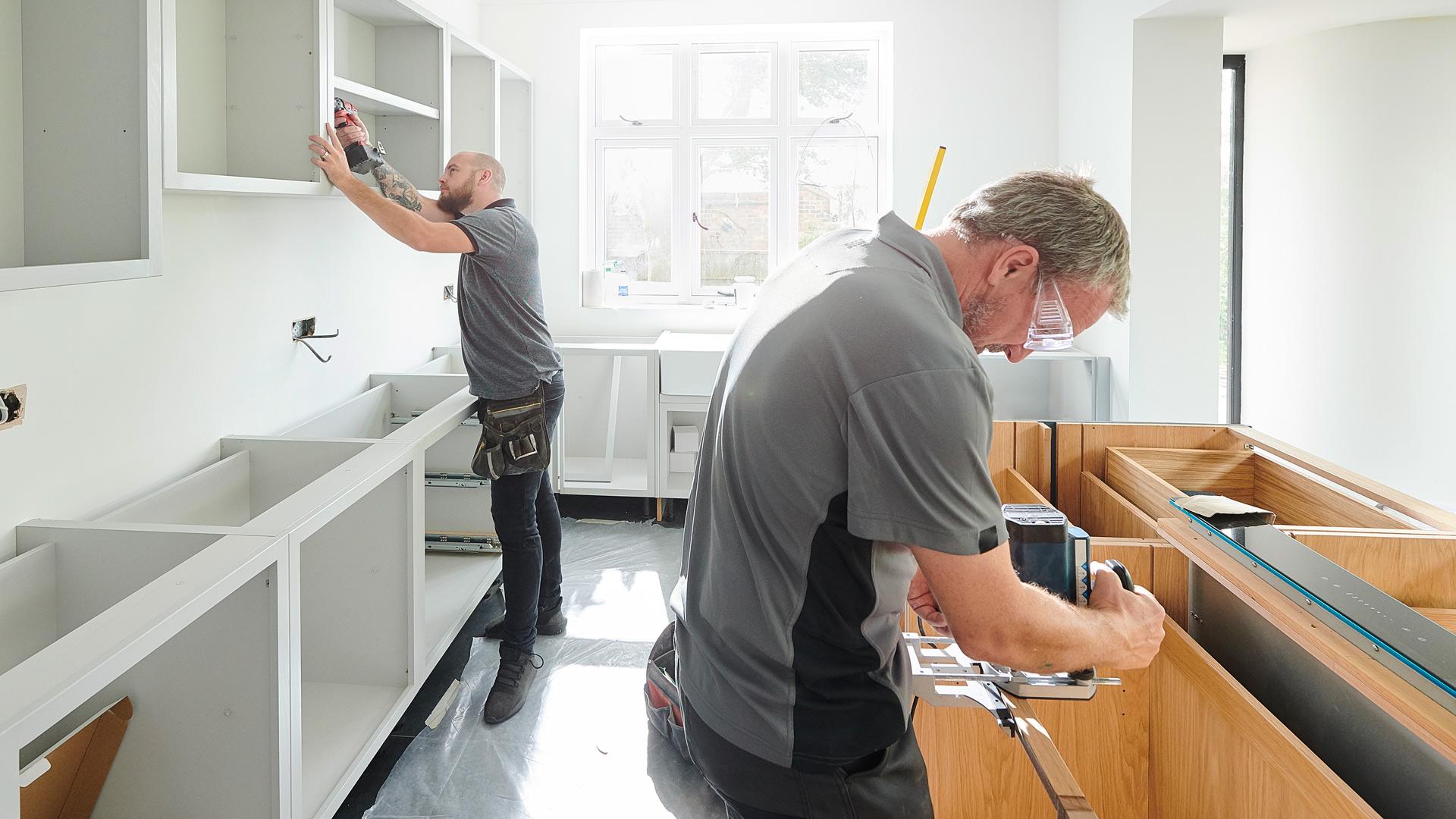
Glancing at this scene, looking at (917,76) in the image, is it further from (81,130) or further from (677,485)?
(81,130)

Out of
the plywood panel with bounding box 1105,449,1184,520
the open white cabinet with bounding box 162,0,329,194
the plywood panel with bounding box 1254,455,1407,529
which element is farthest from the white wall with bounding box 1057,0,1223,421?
the open white cabinet with bounding box 162,0,329,194

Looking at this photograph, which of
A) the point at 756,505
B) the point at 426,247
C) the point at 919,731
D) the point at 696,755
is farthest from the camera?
the point at 426,247

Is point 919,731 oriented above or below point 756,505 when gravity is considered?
below

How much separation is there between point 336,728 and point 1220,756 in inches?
72.7

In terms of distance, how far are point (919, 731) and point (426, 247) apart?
1663 mm

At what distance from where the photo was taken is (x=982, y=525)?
0.99 m

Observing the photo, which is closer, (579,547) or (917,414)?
(917,414)

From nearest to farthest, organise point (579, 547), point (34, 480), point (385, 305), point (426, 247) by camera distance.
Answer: point (34, 480), point (426, 247), point (385, 305), point (579, 547)

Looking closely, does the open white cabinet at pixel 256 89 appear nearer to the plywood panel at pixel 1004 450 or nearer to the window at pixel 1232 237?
the plywood panel at pixel 1004 450

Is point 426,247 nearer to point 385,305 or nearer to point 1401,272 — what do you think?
point 385,305

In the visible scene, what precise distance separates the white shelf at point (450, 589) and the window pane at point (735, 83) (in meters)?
2.69

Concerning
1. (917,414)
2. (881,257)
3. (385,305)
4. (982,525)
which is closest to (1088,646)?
(982,525)

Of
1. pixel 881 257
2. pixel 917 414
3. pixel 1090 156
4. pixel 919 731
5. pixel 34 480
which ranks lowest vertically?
pixel 919 731

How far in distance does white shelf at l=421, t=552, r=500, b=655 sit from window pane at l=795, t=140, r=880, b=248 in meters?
2.49
